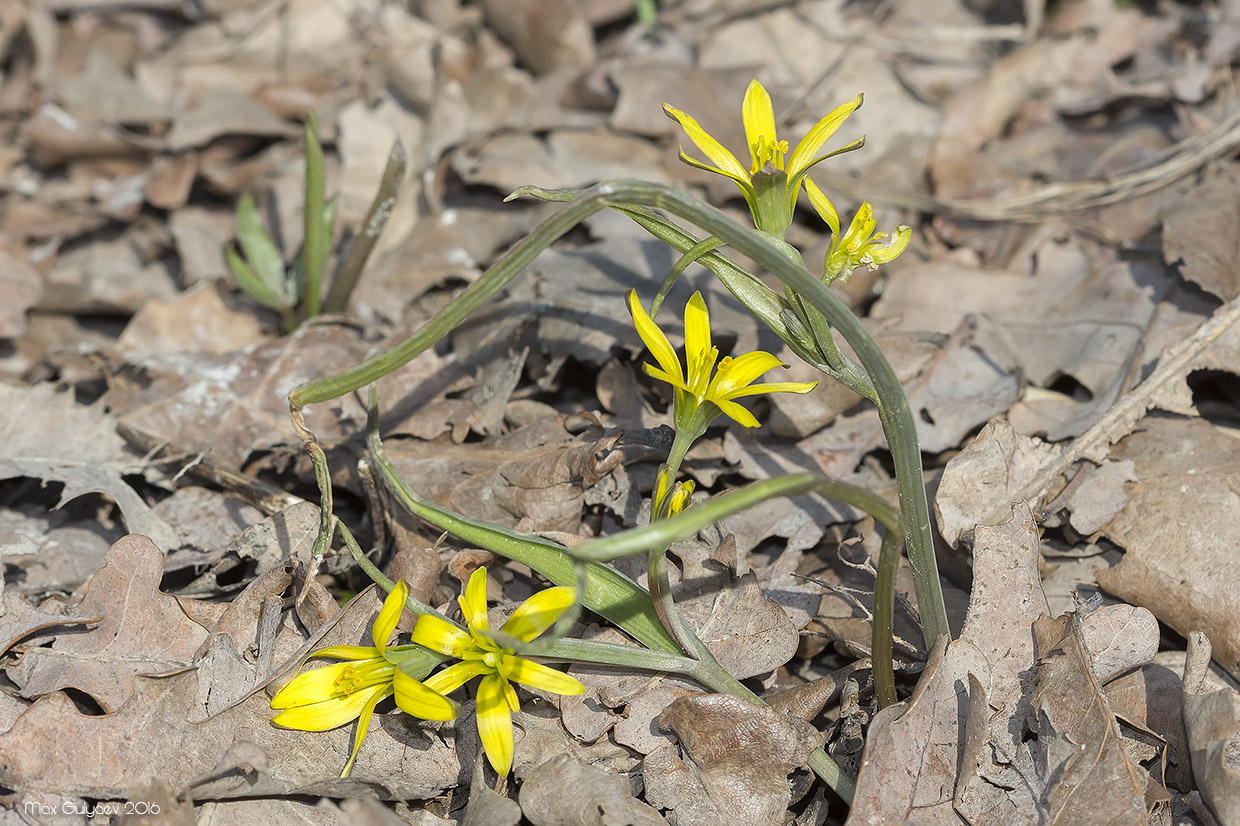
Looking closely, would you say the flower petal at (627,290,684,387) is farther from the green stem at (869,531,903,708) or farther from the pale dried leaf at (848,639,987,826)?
the pale dried leaf at (848,639,987,826)

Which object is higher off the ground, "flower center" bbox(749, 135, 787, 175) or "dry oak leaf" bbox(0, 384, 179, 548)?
"flower center" bbox(749, 135, 787, 175)

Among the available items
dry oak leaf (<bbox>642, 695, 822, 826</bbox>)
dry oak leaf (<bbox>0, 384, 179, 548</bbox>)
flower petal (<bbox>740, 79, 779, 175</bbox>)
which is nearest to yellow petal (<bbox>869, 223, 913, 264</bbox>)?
flower petal (<bbox>740, 79, 779, 175</bbox>)

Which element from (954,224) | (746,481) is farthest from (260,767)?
(954,224)

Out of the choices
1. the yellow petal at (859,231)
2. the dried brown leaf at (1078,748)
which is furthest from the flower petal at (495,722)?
the yellow petal at (859,231)

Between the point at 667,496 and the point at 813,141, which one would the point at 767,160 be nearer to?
the point at 813,141

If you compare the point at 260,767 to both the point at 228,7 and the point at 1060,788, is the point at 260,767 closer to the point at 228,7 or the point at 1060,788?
the point at 1060,788

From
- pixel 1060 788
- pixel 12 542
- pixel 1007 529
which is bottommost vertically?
pixel 12 542

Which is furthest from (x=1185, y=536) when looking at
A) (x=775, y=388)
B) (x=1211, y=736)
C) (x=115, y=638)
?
(x=115, y=638)
